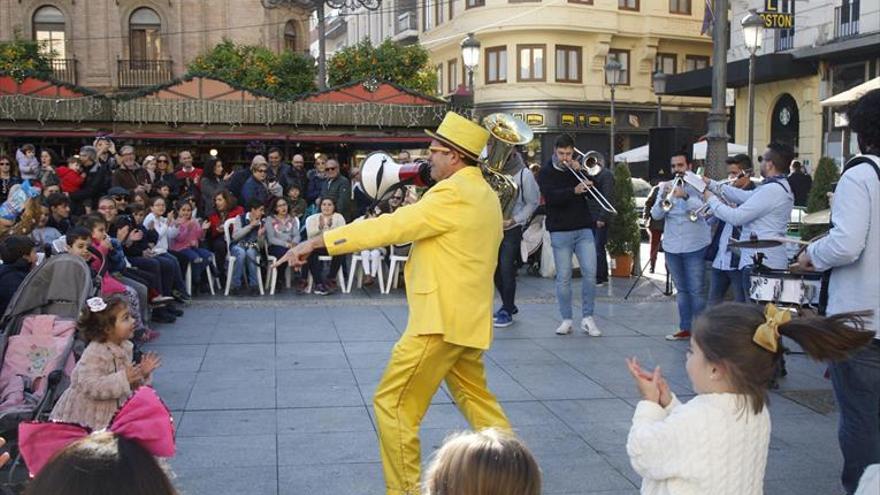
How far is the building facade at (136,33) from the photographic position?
33969 millimetres

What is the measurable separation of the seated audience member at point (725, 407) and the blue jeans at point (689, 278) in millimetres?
5838

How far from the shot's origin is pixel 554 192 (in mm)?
9391

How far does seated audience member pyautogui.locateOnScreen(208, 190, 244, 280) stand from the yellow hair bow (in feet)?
34.0

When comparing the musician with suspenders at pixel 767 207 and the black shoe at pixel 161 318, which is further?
the black shoe at pixel 161 318

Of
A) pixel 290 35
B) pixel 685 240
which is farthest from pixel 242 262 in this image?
pixel 290 35

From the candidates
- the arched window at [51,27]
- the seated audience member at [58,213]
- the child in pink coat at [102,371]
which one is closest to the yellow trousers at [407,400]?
the child in pink coat at [102,371]

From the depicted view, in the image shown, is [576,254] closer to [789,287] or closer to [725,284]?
[725,284]

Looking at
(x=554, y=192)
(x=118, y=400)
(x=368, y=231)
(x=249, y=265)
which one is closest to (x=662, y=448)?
(x=368, y=231)

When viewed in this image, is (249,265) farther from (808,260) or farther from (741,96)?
(741,96)

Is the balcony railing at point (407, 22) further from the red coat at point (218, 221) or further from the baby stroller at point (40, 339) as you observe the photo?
the baby stroller at point (40, 339)

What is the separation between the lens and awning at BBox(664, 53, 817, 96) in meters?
26.3

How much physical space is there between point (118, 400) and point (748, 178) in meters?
6.56

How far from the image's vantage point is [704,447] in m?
3.01

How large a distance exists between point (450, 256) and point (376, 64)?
21.2 meters
